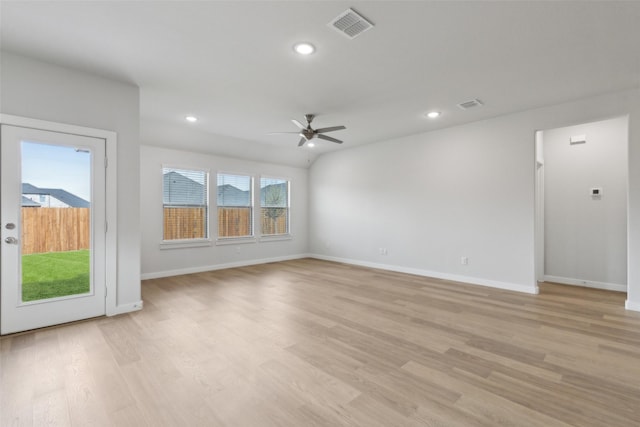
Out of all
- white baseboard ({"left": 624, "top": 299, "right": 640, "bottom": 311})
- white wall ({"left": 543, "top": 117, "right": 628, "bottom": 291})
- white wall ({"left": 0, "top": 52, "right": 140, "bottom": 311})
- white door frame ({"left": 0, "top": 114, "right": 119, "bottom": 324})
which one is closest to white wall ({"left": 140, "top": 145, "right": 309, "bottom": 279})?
white wall ({"left": 0, "top": 52, "right": 140, "bottom": 311})

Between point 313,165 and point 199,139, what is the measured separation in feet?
11.0

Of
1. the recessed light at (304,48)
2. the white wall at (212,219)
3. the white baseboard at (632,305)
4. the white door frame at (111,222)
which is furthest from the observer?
the white wall at (212,219)

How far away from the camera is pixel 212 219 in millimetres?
6430

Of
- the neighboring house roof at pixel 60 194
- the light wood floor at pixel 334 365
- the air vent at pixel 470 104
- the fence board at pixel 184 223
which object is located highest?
the air vent at pixel 470 104

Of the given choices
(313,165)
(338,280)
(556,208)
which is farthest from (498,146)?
(313,165)

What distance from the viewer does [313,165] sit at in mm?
8273

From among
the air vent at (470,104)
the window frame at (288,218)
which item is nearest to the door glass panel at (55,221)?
the window frame at (288,218)

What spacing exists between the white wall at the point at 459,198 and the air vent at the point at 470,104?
834 millimetres

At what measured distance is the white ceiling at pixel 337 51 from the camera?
7.63 ft

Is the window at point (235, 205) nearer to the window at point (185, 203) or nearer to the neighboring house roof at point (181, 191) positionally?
the window at point (185, 203)

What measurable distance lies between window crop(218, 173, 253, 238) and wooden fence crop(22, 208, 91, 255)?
10.8 feet

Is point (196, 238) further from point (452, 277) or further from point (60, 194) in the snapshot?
point (452, 277)

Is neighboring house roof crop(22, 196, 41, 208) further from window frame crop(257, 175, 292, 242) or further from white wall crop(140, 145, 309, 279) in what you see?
window frame crop(257, 175, 292, 242)

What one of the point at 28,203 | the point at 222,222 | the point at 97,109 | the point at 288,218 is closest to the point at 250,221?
the point at 222,222
